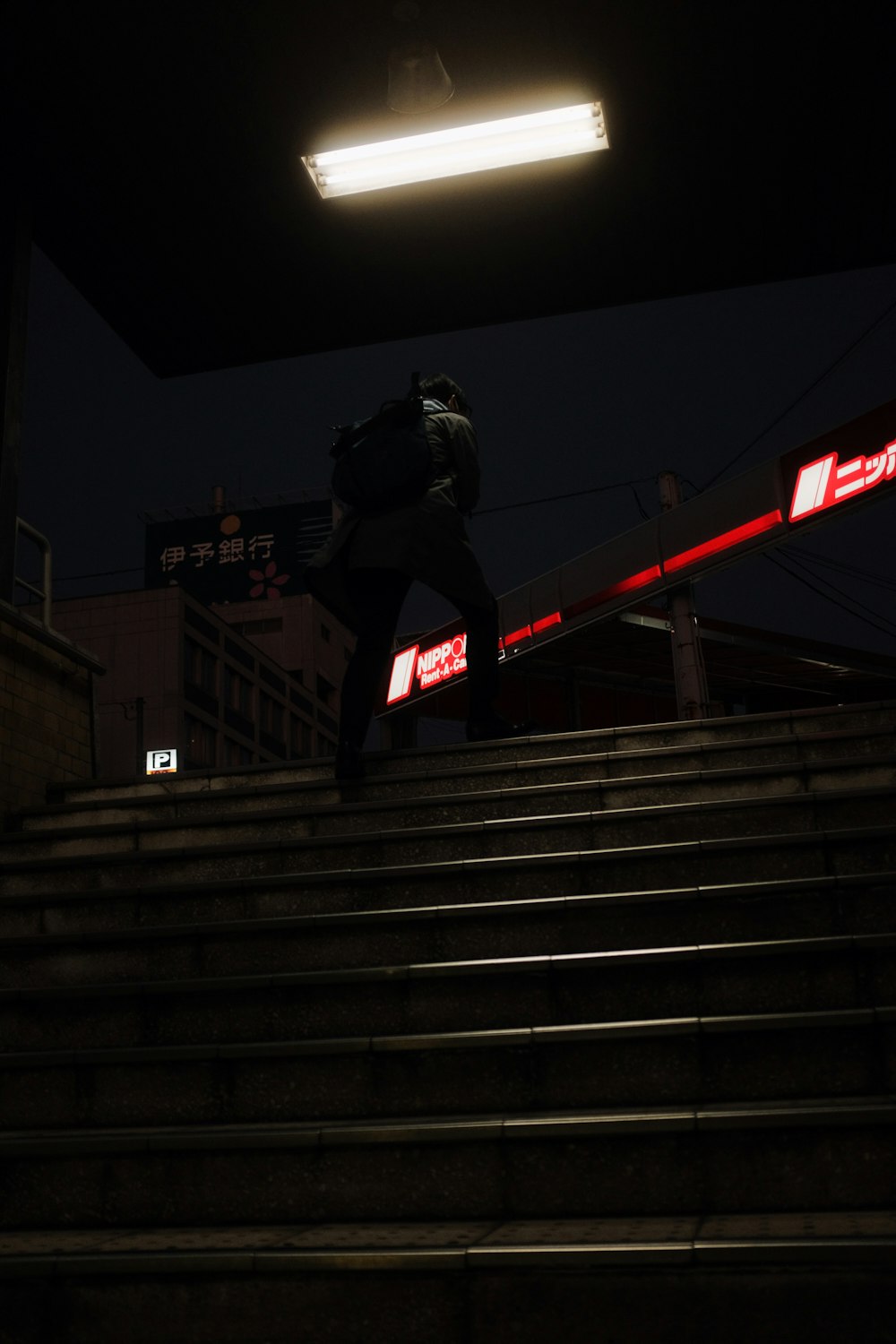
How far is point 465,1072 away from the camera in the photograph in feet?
9.00

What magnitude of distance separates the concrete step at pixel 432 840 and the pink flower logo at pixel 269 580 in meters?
72.7

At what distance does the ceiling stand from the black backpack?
9.98 feet

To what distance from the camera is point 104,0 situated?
6.34m

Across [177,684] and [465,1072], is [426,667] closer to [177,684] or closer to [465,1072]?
[465,1072]

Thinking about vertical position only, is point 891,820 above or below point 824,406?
below

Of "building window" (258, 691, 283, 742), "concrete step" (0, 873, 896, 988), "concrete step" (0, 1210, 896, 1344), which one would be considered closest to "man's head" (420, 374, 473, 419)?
"concrete step" (0, 873, 896, 988)

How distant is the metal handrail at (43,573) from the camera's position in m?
6.42

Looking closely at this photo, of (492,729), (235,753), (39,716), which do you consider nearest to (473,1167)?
(492,729)

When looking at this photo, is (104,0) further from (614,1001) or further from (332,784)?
(614,1001)

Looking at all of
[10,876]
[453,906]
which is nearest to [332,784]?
[10,876]

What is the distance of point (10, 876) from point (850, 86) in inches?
265

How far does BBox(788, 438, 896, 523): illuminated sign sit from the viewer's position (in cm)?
892

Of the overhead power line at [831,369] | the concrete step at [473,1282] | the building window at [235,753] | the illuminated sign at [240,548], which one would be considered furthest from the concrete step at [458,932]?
the illuminated sign at [240,548]

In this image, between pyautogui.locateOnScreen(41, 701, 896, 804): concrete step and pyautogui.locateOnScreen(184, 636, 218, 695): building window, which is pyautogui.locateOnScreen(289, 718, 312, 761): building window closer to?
pyautogui.locateOnScreen(184, 636, 218, 695): building window
